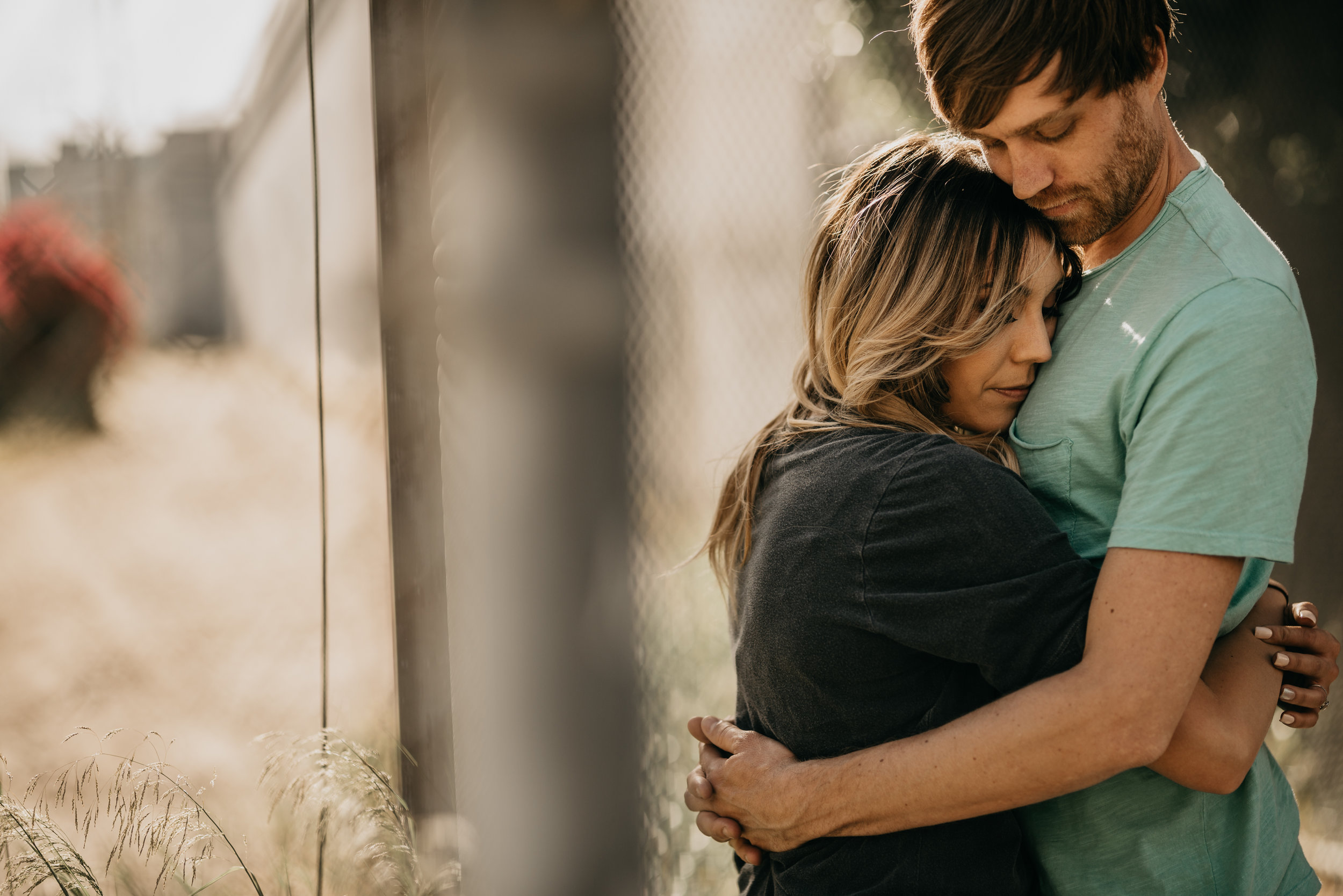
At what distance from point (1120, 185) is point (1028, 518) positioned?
53 cm

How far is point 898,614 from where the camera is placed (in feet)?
3.76

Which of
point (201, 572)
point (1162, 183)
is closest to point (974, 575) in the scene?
point (1162, 183)

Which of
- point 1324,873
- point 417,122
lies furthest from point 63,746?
point 1324,873

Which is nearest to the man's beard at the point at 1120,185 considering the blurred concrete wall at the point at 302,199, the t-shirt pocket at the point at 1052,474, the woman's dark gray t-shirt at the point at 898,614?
the t-shirt pocket at the point at 1052,474

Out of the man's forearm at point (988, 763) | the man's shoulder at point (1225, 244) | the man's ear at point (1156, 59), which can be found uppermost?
the man's ear at point (1156, 59)

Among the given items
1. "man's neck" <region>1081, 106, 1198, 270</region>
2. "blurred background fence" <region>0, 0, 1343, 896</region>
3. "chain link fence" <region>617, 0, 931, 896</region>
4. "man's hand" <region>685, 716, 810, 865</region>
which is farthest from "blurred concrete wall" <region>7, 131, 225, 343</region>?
"man's neck" <region>1081, 106, 1198, 270</region>

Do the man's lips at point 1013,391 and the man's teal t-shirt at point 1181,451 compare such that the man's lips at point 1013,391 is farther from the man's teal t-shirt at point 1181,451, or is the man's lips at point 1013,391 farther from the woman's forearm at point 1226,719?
Result: the woman's forearm at point 1226,719

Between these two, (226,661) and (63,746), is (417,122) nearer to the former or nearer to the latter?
(226,661)

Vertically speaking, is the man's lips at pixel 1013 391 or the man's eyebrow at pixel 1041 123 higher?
the man's eyebrow at pixel 1041 123

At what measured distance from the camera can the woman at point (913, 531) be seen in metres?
1.13

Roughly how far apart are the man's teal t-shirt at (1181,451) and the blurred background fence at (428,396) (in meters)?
0.80

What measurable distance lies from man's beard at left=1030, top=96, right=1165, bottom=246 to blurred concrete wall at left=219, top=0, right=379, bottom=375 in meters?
1.17

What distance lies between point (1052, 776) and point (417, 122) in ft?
4.90

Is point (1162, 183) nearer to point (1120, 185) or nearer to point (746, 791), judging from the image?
point (1120, 185)
